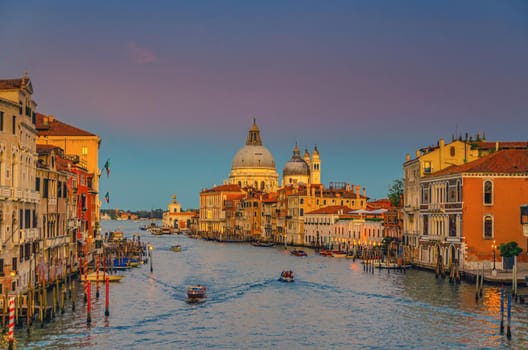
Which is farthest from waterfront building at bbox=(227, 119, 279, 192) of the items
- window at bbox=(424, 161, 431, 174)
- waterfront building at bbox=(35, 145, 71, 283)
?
waterfront building at bbox=(35, 145, 71, 283)

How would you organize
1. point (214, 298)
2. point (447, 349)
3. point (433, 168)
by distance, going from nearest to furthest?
point (447, 349)
point (214, 298)
point (433, 168)

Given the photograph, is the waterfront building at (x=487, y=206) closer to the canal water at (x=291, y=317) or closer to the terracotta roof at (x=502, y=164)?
the terracotta roof at (x=502, y=164)

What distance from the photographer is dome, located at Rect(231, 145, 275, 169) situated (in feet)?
502

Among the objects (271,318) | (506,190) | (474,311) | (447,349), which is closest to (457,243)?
(506,190)

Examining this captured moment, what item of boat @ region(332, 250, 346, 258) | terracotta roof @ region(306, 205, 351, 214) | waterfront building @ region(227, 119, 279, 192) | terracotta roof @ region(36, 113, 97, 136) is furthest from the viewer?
waterfront building @ region(227, 119, 279, 192)

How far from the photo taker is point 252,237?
115m

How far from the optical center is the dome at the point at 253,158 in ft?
502

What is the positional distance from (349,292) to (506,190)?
374 inches

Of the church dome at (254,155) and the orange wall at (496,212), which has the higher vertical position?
the church dome at (254,155)

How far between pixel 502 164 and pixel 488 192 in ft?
5.60

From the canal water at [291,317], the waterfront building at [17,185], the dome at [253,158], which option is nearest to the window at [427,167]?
the canal water at [291,317]

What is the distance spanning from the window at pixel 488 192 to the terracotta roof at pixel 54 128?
91.7 ft

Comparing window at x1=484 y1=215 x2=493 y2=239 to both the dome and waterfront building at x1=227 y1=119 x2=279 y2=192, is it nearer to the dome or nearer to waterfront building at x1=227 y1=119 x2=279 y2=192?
waterfront building at x1=227 y1=119 x2=279 y2=192

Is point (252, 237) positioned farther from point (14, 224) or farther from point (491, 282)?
point (14, 224)
